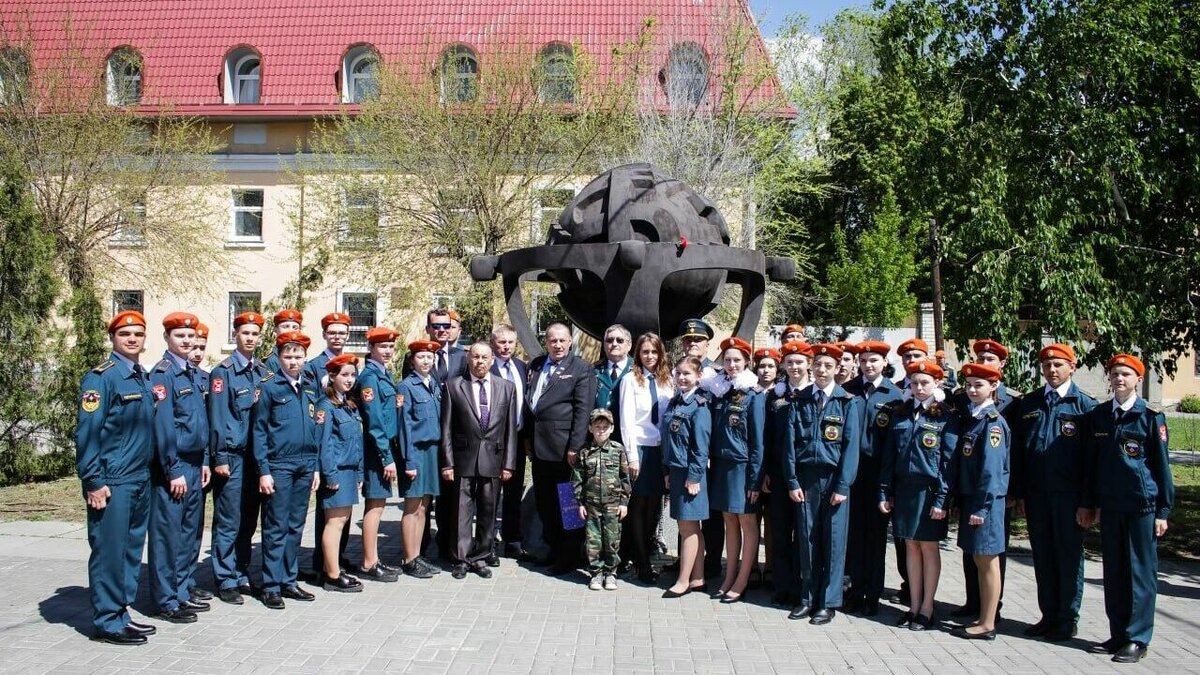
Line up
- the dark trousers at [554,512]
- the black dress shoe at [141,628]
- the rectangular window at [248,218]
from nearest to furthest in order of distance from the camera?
1. the black dress shoe at [141,628]
2. the dark trousers at [554,512]
3. the rectangular window at [248,218]

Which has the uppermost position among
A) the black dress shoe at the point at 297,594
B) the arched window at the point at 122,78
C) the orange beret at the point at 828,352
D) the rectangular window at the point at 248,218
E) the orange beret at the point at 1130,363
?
the arched window at the point at 122,78

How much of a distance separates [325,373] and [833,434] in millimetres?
3536

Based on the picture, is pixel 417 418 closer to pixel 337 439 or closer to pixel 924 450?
pixel 337 439

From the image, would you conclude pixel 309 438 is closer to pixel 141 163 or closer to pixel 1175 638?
pixel 1175 638

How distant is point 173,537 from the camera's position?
20.3 ft

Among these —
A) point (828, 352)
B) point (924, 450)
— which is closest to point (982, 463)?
point (924, 450)

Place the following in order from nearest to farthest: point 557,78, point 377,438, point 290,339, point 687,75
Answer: point 290,339 < point 377,438 < point 557,78 < point 687,75

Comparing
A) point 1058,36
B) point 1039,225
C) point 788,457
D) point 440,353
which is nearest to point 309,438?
point 440,353

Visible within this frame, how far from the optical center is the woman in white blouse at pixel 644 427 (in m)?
7.17

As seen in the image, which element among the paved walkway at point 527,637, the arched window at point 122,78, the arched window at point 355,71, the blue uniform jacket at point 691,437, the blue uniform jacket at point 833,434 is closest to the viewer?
the paved walkway at point 527,637

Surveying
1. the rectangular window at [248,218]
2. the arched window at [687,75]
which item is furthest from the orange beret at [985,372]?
the rectangular window at [248,218]

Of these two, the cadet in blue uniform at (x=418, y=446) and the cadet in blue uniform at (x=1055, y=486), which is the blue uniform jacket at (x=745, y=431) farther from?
the cadet in blue uniform at (x=418, y=446)

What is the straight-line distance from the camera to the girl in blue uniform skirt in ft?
22.2

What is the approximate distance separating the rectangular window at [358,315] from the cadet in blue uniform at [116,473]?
20.8m
